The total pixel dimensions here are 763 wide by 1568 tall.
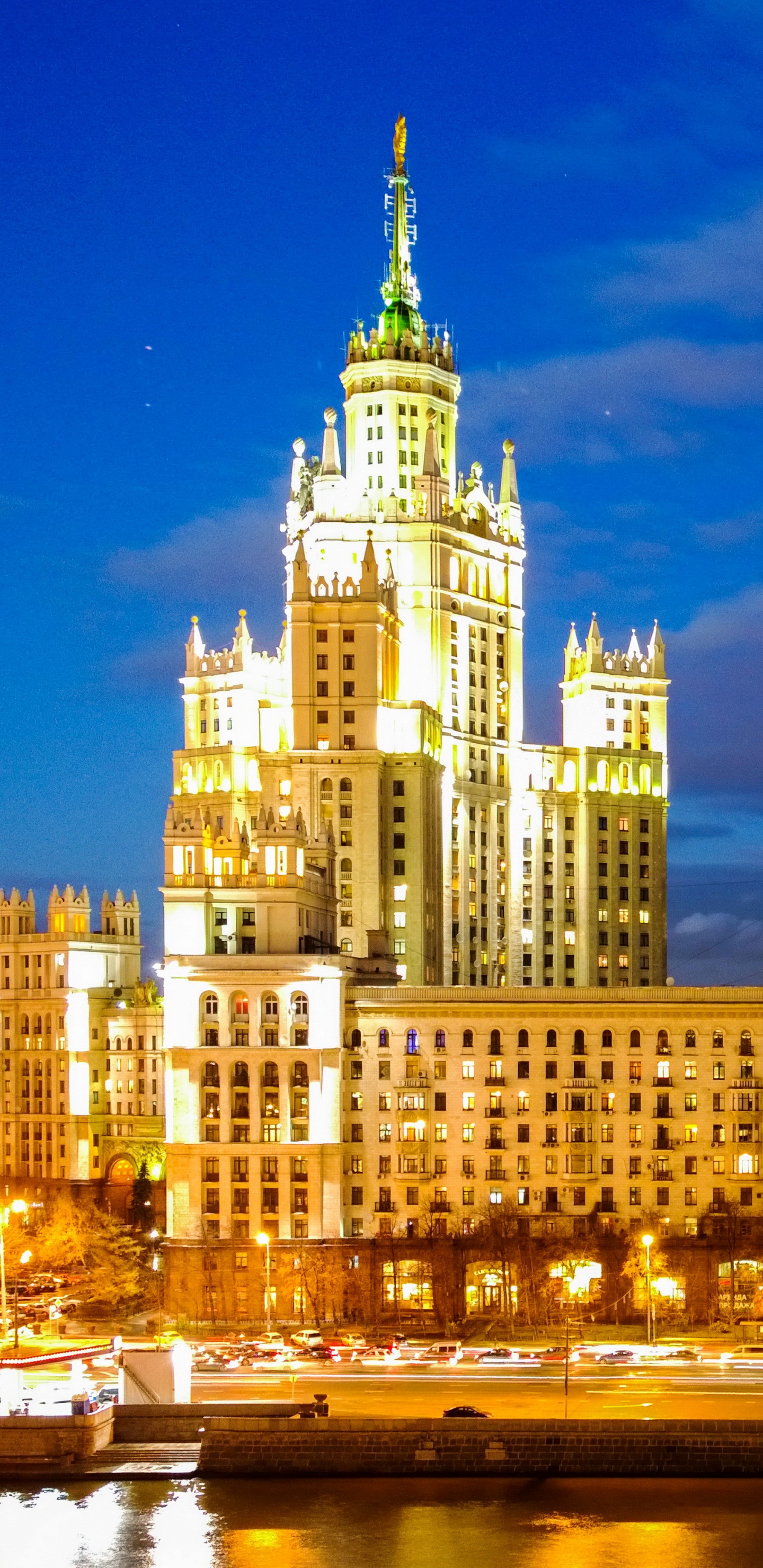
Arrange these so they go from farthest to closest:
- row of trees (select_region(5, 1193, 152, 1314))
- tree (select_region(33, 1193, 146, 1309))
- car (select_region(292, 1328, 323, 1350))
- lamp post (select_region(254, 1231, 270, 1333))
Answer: row of trees (select_region(5, 1193, 152, 1314)), tree (select_region(33, 1193, 146, 1309)), lamp post (select_region(254, 1231, 270, 1333)), car (select_region(292, 1328, 323, 1350))

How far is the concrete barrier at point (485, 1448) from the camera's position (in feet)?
378

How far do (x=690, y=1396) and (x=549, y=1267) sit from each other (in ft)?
96.6

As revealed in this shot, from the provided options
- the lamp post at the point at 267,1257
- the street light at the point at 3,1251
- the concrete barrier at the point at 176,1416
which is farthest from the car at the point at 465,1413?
the lamp post at the point at 267,1257

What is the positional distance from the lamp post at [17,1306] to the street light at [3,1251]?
54 centimetres

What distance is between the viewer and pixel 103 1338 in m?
148

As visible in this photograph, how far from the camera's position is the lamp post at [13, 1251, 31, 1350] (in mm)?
133875

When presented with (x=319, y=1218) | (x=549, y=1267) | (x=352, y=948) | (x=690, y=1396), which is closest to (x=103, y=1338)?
(x=319, y=1218)

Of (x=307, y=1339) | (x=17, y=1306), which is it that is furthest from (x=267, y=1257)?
(x=17, y=1306)

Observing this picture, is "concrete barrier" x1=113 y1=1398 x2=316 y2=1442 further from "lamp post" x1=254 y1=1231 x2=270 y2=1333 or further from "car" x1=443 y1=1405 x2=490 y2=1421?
"lamp post" x1=254 y1=1231 x2=270 y2=1333

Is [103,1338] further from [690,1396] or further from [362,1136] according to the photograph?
[690,1396]

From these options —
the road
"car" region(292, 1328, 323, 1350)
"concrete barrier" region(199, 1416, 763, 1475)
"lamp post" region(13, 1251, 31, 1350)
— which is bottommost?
"concrete barrier" region(199, 1416, 763, 1475)

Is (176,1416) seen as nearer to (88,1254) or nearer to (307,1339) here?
(307,1339)

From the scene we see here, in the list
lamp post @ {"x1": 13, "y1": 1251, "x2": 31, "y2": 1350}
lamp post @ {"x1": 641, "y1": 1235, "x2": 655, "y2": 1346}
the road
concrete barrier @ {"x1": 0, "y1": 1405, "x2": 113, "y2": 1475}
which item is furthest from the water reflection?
lamp post @ {"x1": 641, "y1": 1235, "x2": 655, "y2": 1346}

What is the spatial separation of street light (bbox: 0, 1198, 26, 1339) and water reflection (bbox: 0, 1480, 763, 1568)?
25.2 metres
